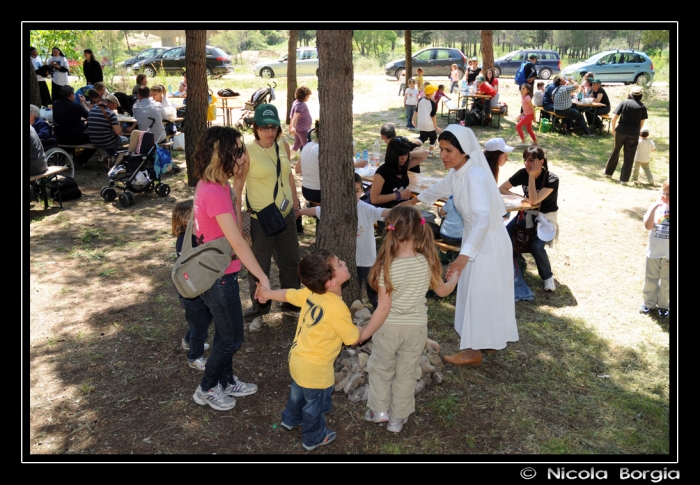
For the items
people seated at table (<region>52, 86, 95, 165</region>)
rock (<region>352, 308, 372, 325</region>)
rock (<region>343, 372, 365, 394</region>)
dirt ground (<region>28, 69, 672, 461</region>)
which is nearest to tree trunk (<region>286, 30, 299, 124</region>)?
people seated at table (<region>52, 86, 95, 165</region>)

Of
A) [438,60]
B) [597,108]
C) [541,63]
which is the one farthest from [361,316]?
[541,63]

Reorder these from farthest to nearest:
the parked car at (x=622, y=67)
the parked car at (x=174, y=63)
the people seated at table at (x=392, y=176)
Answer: the parked car at (x=174, y=63), the parked car at (x=622, y=67), the people seated at table at (x=392, y=176)

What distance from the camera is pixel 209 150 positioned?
12.2 feet

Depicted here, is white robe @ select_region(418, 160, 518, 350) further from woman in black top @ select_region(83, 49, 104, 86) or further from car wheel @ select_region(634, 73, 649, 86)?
car wheel @ select_region(634, 73, 649, 86)

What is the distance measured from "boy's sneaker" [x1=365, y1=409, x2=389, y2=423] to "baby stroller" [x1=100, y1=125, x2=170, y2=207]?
6.42 metres

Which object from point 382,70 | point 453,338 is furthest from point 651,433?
point 382,70

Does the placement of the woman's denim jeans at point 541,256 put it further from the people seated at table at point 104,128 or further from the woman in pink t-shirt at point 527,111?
the woman in pink t-shirt at point 527,111

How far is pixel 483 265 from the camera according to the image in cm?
449

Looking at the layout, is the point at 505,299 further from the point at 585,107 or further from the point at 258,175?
the point at 585,107

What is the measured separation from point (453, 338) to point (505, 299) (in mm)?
867

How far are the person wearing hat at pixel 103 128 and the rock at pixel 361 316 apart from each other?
7350mm

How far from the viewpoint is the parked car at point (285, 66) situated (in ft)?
88.4

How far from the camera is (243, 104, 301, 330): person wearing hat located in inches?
186

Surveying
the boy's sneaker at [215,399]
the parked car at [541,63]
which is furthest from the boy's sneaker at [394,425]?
the parked car at [541,63]
